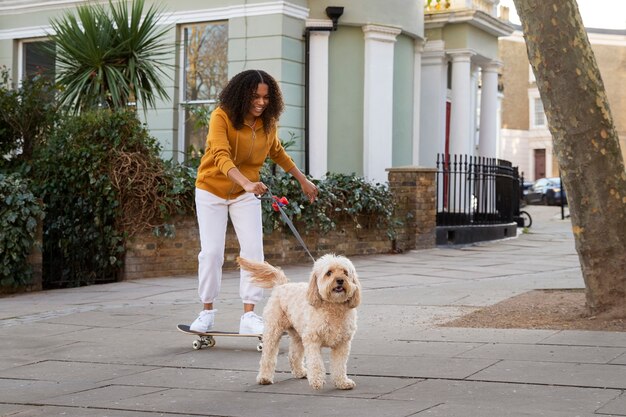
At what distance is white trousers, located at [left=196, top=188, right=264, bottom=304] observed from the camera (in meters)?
7.73

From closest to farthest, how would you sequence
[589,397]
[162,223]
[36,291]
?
[589,397] < [36,291] < [162,223]

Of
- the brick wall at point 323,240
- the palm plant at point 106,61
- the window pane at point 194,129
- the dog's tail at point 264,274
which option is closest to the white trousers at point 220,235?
the dog's tail at point 264,274

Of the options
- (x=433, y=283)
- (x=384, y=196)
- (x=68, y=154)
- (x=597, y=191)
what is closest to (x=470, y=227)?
(x=384, y=196)

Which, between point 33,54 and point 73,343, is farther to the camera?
point 33,54

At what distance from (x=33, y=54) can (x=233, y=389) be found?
14874 millimetres

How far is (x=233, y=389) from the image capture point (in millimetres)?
6258

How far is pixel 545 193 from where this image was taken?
137ft

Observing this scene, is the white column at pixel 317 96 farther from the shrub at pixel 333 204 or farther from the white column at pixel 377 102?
the shrub at pixel 333 204

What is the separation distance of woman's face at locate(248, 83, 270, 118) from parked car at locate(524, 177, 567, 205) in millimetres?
A: 34318

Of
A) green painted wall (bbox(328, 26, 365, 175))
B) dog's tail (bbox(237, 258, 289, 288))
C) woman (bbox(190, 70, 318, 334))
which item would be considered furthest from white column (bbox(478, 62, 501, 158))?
dog's tail (bbox(237, 258, 289, 288))

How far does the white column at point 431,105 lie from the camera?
21.3m

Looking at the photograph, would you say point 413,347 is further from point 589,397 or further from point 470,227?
point 470,227

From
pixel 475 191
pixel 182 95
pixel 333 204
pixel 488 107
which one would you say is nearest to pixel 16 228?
→ pixel 333 204

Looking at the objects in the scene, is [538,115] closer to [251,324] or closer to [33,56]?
[33,56]
